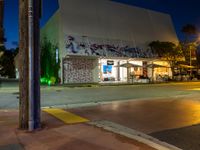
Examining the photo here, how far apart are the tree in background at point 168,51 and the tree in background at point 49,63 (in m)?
14.3

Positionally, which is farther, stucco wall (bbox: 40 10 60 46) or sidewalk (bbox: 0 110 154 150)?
stucco wall (bbox: 40 10 60 46)

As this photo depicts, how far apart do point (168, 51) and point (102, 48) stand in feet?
34.8

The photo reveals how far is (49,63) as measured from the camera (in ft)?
111

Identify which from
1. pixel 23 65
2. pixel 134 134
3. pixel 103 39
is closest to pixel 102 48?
pixel 103 39

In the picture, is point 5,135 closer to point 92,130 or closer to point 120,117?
point 92,130

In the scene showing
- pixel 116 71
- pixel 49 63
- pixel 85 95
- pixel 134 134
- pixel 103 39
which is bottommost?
pixel 134 134

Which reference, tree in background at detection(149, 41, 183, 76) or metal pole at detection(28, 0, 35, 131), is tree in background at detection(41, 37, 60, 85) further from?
metal pole at detection(28, 0, 35, 131)

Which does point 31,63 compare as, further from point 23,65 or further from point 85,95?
point 85,95

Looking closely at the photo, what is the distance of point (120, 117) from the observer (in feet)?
31.3

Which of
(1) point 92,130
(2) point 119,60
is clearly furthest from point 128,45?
(1) point 92,130

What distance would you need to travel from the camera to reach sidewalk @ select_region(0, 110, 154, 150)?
5688mm

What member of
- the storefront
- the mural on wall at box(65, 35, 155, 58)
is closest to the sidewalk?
the mural on wall at box(65, 35, 155, 58)

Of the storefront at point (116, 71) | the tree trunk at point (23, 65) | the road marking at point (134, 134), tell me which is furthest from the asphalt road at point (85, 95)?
the storefront at point (116, 71)

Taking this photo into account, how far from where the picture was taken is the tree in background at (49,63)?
102 feet
